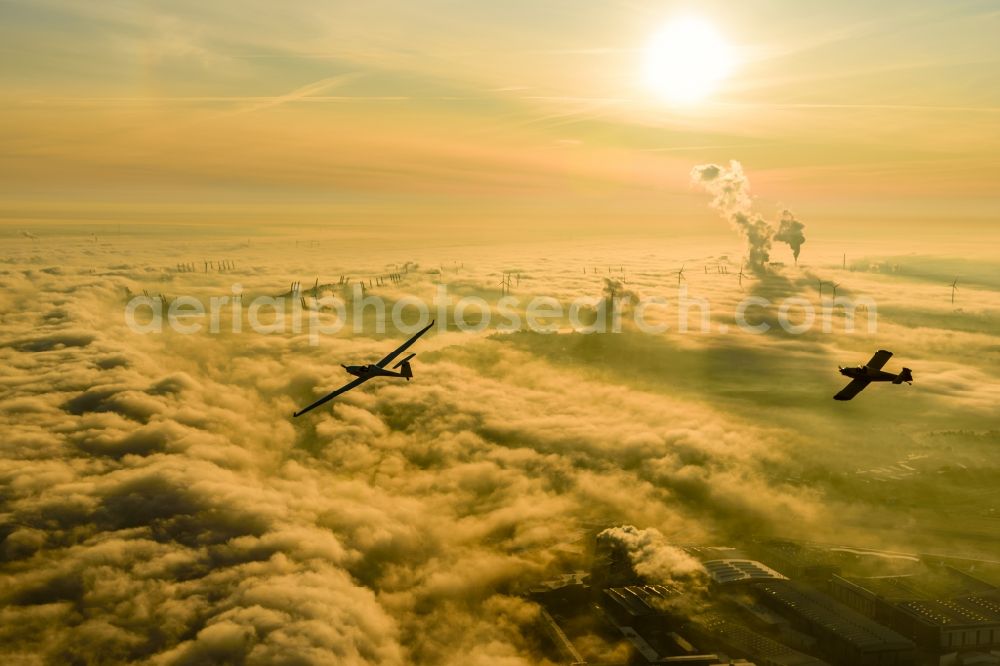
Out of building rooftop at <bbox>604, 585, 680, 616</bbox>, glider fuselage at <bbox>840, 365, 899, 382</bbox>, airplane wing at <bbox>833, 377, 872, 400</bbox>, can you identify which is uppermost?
glider fuselage at <bbox>840, 365, 899, 382</bbox>

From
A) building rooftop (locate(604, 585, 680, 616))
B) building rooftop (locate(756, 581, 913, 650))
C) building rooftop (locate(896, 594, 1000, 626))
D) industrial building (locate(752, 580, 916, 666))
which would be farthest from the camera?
building rooftop (locate(604, 585, 680, 616))

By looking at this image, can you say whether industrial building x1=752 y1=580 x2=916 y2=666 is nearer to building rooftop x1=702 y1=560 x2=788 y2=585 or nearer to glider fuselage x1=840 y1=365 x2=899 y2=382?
building rooftop x1=702 y1=560 x2=788 y2=585

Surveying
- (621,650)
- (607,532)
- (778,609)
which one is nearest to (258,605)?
(621,650)

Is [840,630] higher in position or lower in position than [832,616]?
higher

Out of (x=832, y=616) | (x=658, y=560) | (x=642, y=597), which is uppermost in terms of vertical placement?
(x=832, y=616)

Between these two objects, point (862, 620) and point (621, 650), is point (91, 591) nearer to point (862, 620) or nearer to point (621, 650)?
point (621, 650)

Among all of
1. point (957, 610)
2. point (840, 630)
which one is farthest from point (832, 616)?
point (957, 610)

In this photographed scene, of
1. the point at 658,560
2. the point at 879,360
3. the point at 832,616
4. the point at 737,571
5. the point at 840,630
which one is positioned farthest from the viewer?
the point at 658,560

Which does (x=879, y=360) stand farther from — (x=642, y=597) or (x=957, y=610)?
(x=957, y=610)

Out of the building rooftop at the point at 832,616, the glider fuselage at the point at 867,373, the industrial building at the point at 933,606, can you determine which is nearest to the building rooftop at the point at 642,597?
the building rooftop at the point at 832,616

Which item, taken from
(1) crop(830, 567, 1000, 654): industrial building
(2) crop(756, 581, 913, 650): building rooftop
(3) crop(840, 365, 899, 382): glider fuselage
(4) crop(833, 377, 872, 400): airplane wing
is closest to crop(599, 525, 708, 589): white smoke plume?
(2) crop(756, 581, 913, 650): building rooftop

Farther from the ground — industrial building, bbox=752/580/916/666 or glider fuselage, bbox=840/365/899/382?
glider fuselage, bbox=840/365/899/382
